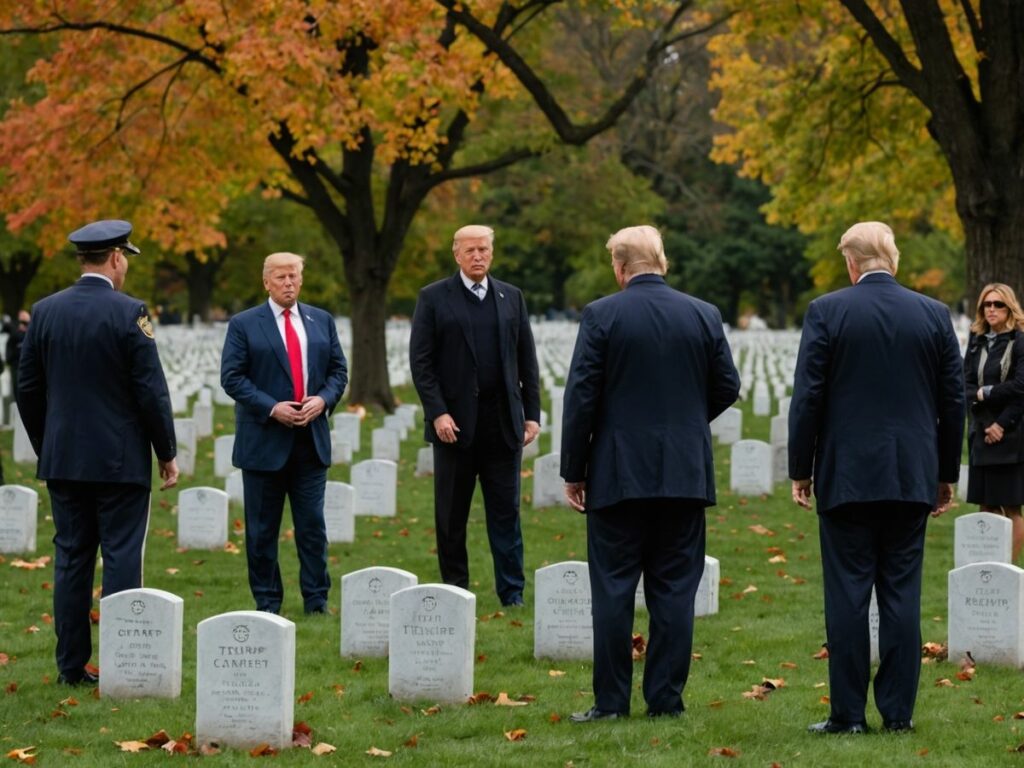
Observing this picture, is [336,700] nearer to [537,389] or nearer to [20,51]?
[537,389]

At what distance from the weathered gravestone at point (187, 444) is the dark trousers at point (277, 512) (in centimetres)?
756

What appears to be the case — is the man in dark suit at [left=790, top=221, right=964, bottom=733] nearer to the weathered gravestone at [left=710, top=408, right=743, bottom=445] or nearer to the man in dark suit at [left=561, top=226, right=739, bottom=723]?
the man in dark suit at [left=561, top=226, right=739, bottom=723]

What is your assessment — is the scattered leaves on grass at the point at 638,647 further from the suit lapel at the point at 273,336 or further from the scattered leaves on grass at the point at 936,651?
the suit lapel at the point at 273,336

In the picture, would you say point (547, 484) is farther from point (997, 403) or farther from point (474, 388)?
point (474, 388)

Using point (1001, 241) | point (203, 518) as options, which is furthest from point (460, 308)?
point (1001, 241)

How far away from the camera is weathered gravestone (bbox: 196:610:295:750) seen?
19.8 ft

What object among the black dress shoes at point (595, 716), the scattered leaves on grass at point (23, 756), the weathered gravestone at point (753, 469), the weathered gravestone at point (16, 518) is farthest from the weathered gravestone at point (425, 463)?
the scattered leaves on grass at point (23, 756)

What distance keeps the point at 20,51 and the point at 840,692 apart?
2331cm

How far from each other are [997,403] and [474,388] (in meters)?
3.39

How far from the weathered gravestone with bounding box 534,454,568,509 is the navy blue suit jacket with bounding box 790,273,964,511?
7.59 metres

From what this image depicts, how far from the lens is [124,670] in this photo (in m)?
6.84

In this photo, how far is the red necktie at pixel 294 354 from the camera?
28.6ft

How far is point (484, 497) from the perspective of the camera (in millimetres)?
9086

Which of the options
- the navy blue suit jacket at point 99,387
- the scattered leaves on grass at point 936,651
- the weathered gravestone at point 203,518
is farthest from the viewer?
the weathered gravestone at point 203,518
